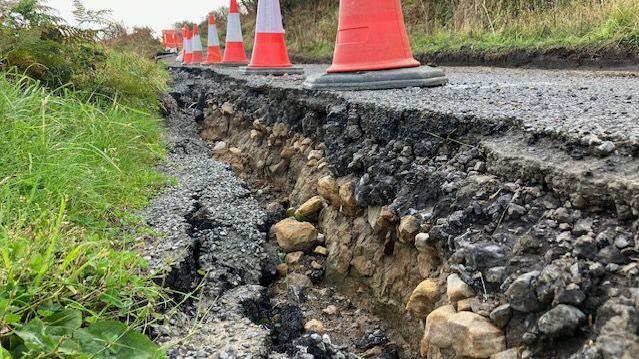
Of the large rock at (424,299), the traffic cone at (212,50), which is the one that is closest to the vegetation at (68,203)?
the large rock at (424,299)

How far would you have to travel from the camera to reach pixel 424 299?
1820 mm

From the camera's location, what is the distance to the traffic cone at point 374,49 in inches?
150

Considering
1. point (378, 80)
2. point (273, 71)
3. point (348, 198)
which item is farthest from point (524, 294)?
point (273, 71)

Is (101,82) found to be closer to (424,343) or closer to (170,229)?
(170,229)

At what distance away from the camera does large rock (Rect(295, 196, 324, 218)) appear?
2.99m

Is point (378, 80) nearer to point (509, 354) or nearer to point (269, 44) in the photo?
point (509, 354)

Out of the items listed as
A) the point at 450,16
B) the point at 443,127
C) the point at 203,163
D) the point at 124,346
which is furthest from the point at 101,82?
the point at 450,16

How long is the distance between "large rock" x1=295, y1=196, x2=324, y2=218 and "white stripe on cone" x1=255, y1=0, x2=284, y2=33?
13.4 ft

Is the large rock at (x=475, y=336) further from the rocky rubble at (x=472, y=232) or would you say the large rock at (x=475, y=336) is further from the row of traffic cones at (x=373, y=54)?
the row of traffic cones at (x=373, y=54)

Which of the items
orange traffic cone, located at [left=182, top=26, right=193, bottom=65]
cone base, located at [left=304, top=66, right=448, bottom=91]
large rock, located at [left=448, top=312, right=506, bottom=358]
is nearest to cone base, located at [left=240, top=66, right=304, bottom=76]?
cone base, located at [left=304, top=66, right=448, bottom=91]

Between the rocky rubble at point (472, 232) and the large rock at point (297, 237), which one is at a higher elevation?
the rocky rubble at point (472, 232)

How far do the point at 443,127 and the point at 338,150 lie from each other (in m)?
0.71

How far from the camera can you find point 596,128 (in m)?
1.88

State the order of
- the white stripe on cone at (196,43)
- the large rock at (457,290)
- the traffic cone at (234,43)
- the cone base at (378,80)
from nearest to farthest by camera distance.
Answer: the large rock at (457,290) < the cone base at (378,80) < the traffic cone at (234,43) < the white stripe on cone at (196,43)
